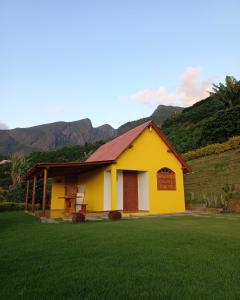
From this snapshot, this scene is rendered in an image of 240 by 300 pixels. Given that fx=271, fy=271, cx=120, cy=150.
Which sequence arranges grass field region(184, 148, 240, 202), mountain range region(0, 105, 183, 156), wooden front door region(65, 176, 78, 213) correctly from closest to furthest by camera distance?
grass field region(184, 148, 240, 202)
wooden front door region(65, 176, 78, 213)
mountain range region(0, 105, 183, 156)

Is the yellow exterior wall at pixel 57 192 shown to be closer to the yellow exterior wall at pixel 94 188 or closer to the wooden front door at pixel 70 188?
the wooden front door at pixel 70 188

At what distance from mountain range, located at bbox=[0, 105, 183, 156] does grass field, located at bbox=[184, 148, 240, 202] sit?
69.9m

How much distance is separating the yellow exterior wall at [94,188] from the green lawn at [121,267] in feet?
30.8

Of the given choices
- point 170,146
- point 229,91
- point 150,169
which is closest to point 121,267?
point 150,169

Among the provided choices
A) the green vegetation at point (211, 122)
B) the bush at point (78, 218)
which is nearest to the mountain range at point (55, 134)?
the green vegetation at point (211, 122)

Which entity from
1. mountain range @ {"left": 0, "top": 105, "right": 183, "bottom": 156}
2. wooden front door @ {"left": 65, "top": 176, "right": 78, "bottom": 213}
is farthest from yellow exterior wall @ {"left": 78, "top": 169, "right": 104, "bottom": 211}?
mountain range @ {"left": 0, "top": 105, "right": 183, "bottom": 156}

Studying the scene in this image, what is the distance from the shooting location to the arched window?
1691 centimetres

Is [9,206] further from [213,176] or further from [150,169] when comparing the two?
[213,176]

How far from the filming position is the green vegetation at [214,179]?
15820 millimetres

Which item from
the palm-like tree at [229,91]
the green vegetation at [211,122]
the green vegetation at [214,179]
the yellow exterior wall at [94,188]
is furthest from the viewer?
the palm-like tree at [229,91]

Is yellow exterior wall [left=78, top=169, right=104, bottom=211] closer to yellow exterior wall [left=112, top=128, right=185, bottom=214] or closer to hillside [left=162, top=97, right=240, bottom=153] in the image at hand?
yellow exterior wall [left=112, top=128, right=185, bottom=214]

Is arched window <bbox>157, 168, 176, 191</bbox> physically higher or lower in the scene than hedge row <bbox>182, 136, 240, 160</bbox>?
lower

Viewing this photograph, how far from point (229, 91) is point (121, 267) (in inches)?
1311


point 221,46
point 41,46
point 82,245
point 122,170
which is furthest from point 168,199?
point 41,46
